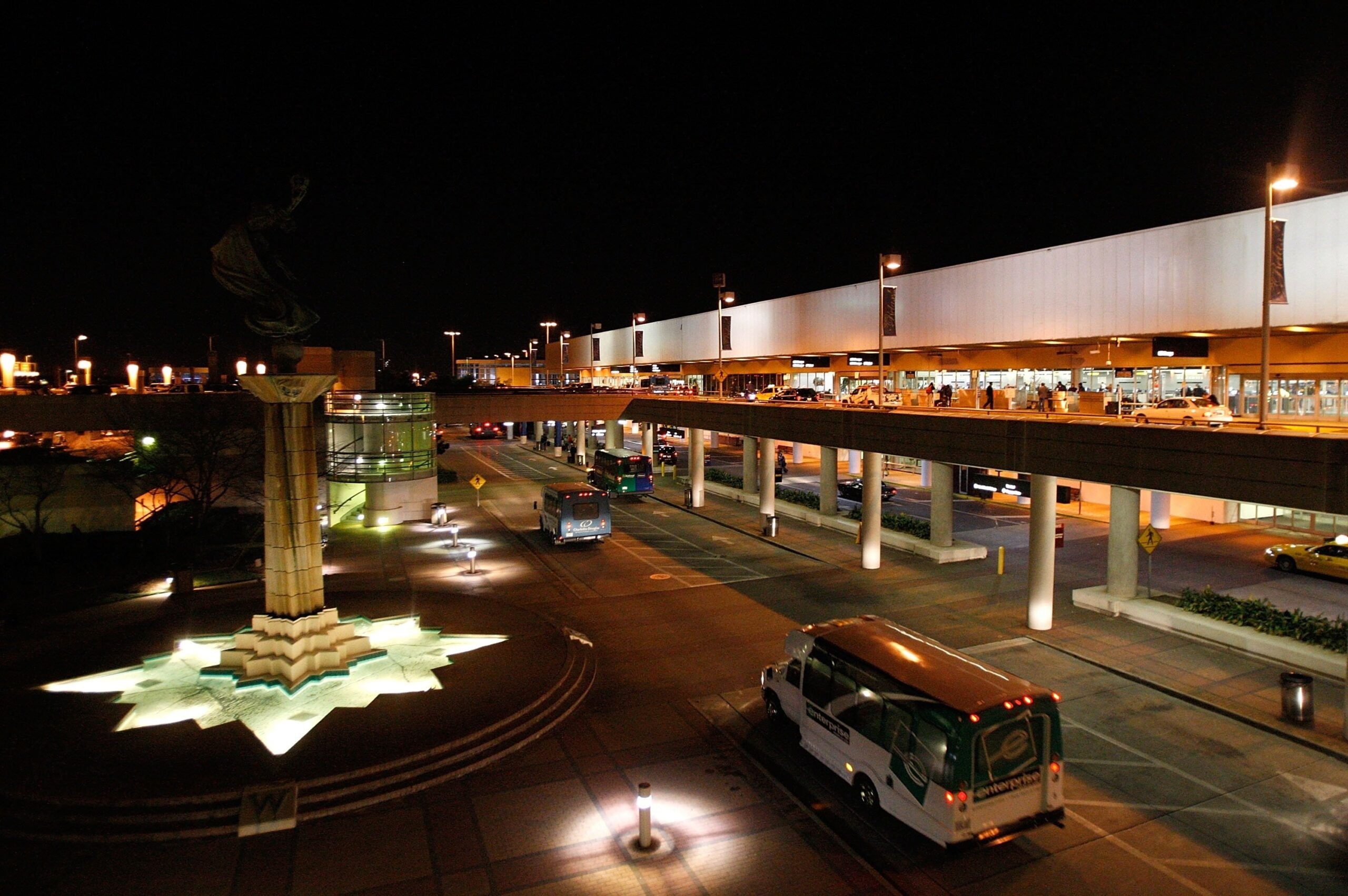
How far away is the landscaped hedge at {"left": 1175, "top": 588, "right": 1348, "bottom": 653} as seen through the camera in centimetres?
1602

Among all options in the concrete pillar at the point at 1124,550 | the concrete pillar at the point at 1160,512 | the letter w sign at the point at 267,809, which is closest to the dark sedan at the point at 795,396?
the concrete pillar at the point at 1160,512

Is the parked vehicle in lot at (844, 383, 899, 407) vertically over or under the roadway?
over

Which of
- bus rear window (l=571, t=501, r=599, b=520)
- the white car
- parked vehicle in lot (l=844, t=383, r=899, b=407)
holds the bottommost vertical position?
bus rear window (l=571, t=501, r=599, b=520)

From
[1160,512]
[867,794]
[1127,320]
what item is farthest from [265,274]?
[1160,512]

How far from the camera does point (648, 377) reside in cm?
9106

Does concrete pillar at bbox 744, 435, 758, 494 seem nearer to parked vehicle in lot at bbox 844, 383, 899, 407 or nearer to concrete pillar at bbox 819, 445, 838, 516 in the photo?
concrete pillar at bbox 819, 445, 838, 516

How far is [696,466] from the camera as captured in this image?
3966 centimetres

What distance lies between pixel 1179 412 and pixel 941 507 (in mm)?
8007

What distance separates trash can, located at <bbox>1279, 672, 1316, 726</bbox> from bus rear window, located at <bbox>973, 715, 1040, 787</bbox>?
7.22m

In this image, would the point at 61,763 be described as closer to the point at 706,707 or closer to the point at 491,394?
the point at 706,707

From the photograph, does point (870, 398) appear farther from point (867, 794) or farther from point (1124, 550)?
point (867, 794)

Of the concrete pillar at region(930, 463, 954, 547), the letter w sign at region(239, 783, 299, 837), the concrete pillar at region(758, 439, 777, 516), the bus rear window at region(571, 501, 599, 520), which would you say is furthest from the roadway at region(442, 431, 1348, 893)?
the letter w sign at region(239, 783, 299, 837)

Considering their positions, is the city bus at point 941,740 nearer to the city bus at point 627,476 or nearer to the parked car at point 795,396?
the parked car at point 795,396

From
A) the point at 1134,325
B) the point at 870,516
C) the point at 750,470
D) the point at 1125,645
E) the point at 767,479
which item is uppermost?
the point at 1134,325
